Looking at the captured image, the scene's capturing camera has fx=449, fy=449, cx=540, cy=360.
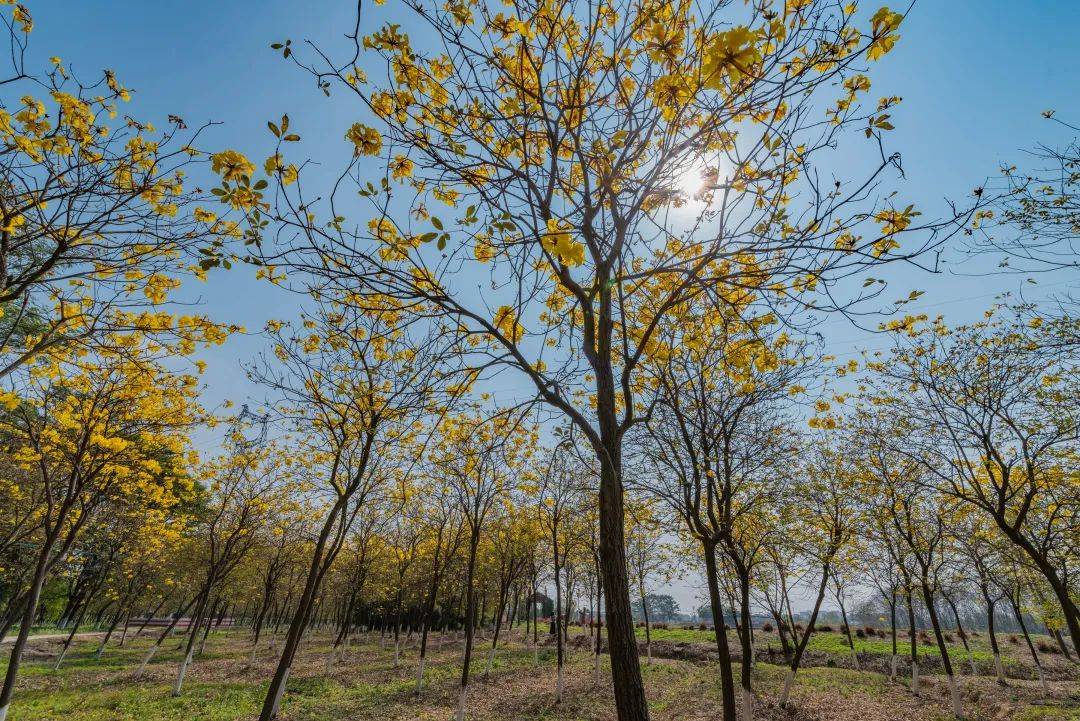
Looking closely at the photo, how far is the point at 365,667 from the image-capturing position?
17.1 metres

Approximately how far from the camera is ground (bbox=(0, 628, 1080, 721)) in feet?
34.6

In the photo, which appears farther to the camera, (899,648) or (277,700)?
(899,648)

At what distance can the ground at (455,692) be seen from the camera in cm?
1054

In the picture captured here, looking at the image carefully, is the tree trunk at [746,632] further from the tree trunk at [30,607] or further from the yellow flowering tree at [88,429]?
the tree trunk at [30,607]

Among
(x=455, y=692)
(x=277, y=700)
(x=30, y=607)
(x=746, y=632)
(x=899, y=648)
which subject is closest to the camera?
(x=30, y=607)

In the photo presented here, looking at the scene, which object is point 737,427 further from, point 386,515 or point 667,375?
point 386,515

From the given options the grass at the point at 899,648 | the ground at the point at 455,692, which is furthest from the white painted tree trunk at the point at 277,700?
the grass at the point at 899,648

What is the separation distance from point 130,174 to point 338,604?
4327cm

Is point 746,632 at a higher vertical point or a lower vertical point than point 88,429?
lower

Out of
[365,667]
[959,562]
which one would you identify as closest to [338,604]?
[365,667]

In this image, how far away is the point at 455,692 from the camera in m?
12.8

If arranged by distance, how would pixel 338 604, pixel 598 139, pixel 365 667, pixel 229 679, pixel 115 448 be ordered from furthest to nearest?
pixel 338 604 < pixel 365 667 < pixel 229 679 < pixel 115 448 < pixel 598 139

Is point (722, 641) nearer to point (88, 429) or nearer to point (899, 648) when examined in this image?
point (88, 429)

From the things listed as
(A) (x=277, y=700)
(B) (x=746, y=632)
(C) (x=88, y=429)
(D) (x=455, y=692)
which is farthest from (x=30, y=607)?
(B) (x=746, y=632)
